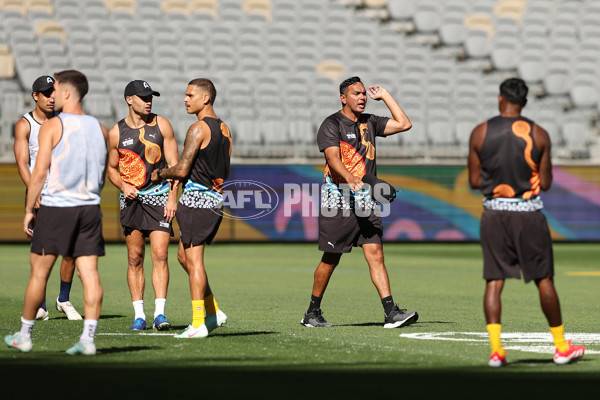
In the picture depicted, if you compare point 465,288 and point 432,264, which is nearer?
point 465,288

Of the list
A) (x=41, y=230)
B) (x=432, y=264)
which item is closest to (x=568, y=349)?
(x=41, y=230)

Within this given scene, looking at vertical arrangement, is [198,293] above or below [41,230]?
below

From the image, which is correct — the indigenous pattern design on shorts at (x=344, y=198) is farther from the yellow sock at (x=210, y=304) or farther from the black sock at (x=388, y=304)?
the yellow sock at (x=210, y=304)

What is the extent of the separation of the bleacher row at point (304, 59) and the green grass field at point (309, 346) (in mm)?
10008

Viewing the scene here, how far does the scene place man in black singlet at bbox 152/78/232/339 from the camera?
8953 mm

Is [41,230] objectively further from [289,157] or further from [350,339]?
[289,157]

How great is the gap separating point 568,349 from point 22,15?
23959mm

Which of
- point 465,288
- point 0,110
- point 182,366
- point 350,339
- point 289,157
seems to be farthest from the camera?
point 289,157

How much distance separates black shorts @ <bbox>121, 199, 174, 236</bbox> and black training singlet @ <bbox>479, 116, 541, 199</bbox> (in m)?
3.63

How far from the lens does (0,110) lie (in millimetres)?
23828

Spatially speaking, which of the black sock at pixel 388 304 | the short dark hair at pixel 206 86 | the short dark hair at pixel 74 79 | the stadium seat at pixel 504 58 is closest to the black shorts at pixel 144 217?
the short dark hair at pixel 206 86

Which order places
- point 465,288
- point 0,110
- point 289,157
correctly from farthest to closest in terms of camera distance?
point 289,157 → point 0,110 → point 465,288

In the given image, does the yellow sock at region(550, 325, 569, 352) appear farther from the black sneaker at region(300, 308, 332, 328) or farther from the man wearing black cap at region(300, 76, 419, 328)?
the black sneaker at region(300, 308, 332, 328)

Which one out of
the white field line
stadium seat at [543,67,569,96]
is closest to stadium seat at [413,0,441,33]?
stadium seat at [543,67,569,96]
